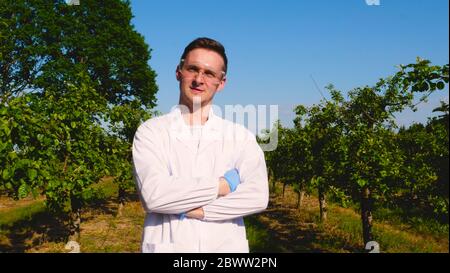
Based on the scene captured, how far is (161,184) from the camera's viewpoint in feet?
8.37

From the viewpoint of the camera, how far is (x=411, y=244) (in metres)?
12.4

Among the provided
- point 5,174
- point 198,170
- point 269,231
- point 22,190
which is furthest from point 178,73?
point 269,231

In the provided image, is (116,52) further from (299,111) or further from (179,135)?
(179,135)

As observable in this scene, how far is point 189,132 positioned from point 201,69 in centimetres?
50

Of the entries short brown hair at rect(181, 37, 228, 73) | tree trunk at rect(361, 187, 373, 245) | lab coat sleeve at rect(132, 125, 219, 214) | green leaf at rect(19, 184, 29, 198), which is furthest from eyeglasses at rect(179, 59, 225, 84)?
tree trunk at rect(361, 187, 373, 245)

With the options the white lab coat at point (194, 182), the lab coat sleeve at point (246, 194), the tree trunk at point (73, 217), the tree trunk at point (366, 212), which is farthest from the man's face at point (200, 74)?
the tree trunk at point (73, 217)

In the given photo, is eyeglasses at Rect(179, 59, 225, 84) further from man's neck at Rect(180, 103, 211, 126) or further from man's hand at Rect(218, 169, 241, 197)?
man's hand at Rect(218, 169, 241, 197)

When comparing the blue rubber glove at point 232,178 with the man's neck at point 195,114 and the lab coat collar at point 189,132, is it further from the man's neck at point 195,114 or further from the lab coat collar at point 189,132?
the man's neck at point 195,114

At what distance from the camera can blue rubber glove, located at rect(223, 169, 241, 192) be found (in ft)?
8.92

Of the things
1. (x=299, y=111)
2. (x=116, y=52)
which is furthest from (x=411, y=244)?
(x=116, y=52)

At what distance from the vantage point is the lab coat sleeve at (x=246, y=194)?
8.54ft

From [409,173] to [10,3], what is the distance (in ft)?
93.5

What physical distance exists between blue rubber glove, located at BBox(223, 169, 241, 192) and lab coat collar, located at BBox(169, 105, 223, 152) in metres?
0.27

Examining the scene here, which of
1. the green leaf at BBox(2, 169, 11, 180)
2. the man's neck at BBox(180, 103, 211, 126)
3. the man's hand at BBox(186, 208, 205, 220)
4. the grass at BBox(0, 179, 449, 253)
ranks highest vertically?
the man's neck at BBox(180, 103, 211, 126)
